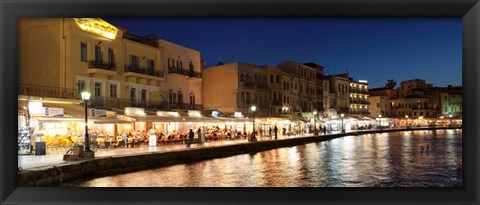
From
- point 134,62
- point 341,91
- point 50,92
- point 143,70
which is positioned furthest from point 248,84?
point 341,91

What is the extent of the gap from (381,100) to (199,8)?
224 feet

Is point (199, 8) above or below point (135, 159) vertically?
above

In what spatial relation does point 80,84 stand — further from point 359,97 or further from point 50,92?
point 359,97

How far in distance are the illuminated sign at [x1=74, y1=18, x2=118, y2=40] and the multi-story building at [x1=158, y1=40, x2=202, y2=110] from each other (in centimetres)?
440

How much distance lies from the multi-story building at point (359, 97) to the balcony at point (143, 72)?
39.6 meters

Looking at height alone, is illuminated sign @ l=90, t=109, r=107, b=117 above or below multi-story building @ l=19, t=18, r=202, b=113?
below

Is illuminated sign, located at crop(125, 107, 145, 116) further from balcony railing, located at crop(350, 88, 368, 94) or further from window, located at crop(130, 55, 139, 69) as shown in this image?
balcony railing, located at crop(350, 88, 368, 94)

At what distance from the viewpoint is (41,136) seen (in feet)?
50.2

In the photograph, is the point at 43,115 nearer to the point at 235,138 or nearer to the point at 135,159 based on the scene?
the point at 135,159

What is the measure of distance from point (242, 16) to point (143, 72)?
18109 millimetres

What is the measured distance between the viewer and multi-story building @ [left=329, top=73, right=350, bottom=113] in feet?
182

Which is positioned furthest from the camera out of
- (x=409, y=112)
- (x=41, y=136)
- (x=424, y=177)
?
(x=409, y=112)

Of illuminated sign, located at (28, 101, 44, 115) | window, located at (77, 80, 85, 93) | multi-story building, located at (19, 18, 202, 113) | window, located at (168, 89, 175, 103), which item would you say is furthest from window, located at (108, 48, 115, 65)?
illuminated sign, located at (28, 101, 44, 115)
